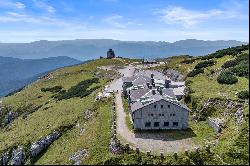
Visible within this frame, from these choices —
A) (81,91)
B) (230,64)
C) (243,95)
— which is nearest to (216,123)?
(243,95)

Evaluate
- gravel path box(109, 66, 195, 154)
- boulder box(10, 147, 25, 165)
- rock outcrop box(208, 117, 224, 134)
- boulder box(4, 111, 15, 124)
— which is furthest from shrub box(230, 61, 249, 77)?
boulder box(4, 111, 15, 124)

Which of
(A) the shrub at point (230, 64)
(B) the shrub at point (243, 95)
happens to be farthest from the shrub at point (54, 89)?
(B) the shrub at point (243, 95)

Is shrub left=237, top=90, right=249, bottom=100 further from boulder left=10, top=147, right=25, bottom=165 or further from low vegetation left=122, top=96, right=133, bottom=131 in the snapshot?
boulder left=10, top=147, right=25, bottom=165

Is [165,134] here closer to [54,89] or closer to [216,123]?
[216,123]

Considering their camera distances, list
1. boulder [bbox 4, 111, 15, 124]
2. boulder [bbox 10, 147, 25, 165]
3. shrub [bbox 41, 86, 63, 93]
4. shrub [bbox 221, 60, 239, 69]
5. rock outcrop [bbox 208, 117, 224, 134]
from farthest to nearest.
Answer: shrub [bbox 41, 86, 63, 93] → boulder [bbox 4, 111, 15, 124] → shrub [bbox 221, 60, 239, 69] → boulder [bbox 10, 147, 25, 165] → rock outcrop [bbox 208, 117, 224, 134]

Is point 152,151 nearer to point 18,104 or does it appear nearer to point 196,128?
point 196,128

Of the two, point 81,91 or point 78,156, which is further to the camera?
point 81,91

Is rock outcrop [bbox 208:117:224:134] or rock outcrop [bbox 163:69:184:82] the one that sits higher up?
rock outcrop [bbox 163:69:184:82]

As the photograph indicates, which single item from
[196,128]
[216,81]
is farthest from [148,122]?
[216,81]
